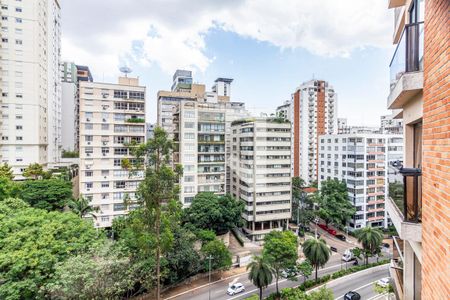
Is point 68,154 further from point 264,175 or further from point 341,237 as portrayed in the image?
point 341,237

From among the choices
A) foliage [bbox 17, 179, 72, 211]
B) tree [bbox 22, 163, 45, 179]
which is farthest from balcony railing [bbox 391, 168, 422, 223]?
tree [bbox 22, 163, 45, 179]

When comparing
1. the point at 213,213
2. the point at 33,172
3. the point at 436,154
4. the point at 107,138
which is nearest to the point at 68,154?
the point at 33,172

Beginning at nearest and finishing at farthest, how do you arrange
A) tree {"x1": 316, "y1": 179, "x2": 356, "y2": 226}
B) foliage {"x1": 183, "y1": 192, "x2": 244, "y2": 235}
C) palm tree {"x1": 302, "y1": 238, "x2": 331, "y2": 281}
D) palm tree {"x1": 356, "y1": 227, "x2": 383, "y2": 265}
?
palm tree {"x1": 302, "y1": 238, "x2": 331, "y2": 281} < palm tree {"x1": 356, "y1": 227, "x2": 383, "y2": 265} < foliage {"x1": 183, "y1": 192, "x2": 244, "y2": 235} < tree {"x1": 316, "y1": 179, "x2": 356, "y2": 226}

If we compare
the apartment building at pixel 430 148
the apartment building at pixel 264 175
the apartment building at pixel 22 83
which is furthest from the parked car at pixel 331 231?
the apartment building at pixel 22 83

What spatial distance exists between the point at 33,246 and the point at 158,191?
18.1 feet

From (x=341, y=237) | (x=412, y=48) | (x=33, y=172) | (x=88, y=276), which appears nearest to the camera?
(x=412, y=48)

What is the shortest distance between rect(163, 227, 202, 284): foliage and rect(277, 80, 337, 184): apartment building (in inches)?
1454

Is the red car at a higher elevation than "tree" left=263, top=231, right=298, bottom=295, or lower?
lower

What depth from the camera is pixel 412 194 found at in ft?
11.1

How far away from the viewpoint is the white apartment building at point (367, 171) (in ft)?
119

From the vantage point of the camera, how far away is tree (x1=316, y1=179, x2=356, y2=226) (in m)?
35.1

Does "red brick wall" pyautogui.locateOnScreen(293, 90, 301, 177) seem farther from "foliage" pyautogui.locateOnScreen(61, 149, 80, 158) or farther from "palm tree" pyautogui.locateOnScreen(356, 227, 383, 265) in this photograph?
"foliage" pyautogui.locateOnScreen(61, 149, 80, 158)

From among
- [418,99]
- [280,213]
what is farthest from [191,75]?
[418,99]

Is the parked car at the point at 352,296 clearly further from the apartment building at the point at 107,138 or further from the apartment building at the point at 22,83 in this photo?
the apartment building at the point at 22,83
